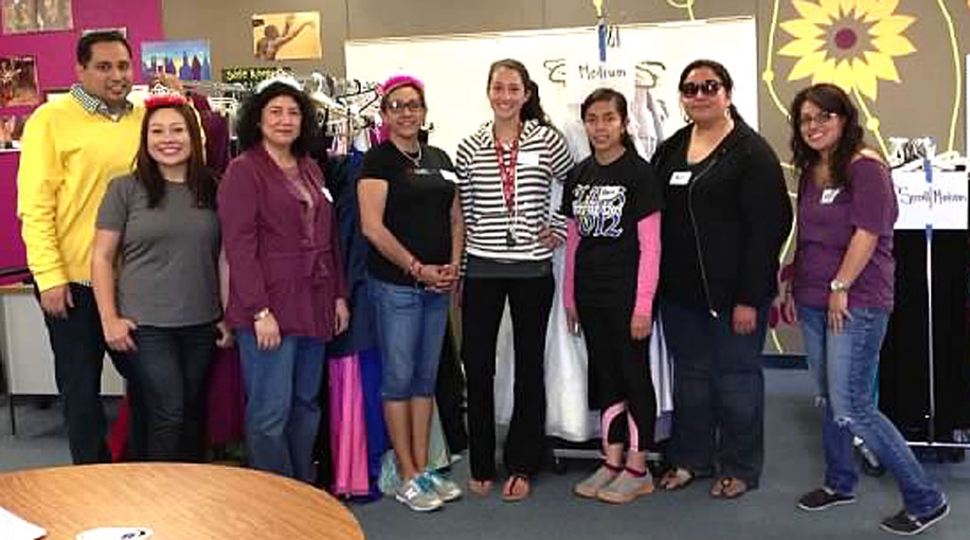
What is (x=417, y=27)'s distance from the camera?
541 cm

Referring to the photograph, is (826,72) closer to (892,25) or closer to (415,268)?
(892,25)

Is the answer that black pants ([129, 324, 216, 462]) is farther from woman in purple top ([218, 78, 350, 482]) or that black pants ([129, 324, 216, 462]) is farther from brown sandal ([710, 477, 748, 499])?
brown sandal ([710, 477, 748, 499])

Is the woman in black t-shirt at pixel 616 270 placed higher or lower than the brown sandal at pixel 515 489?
higher

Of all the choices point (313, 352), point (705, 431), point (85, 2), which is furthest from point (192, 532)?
point (85, 2)

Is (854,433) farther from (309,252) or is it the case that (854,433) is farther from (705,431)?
→ (309,252)

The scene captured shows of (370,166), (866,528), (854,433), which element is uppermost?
(370,166)

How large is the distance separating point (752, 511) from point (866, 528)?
358mm

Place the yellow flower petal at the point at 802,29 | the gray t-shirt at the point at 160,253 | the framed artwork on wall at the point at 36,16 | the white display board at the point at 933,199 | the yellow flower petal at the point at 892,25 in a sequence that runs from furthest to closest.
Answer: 1. the framed artwork on wall at the point at 36,16
2. the yellow flower petal at the point at 802,29
3. the yellow flower petal at the point at 892,25
4. the white display board at the point at 933,199
5. the gray t-shirt at the point at 160,253

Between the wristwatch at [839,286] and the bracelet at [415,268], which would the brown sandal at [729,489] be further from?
the bracelet at [415,268]

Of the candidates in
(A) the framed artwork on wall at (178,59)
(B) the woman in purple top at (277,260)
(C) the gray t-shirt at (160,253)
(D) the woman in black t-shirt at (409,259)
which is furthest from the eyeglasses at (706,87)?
(A) the framed artwork on wall at (178,59)

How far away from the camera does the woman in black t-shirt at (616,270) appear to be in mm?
3205

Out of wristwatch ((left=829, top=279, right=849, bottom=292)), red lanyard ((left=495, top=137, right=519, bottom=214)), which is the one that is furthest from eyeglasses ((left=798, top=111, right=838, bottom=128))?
red lanyard ((left=495, top=137, right=519, bottom=214))

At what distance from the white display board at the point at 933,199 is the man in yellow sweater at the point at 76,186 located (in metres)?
2.55

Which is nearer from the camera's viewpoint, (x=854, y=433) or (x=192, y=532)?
(x=192, y=532)
